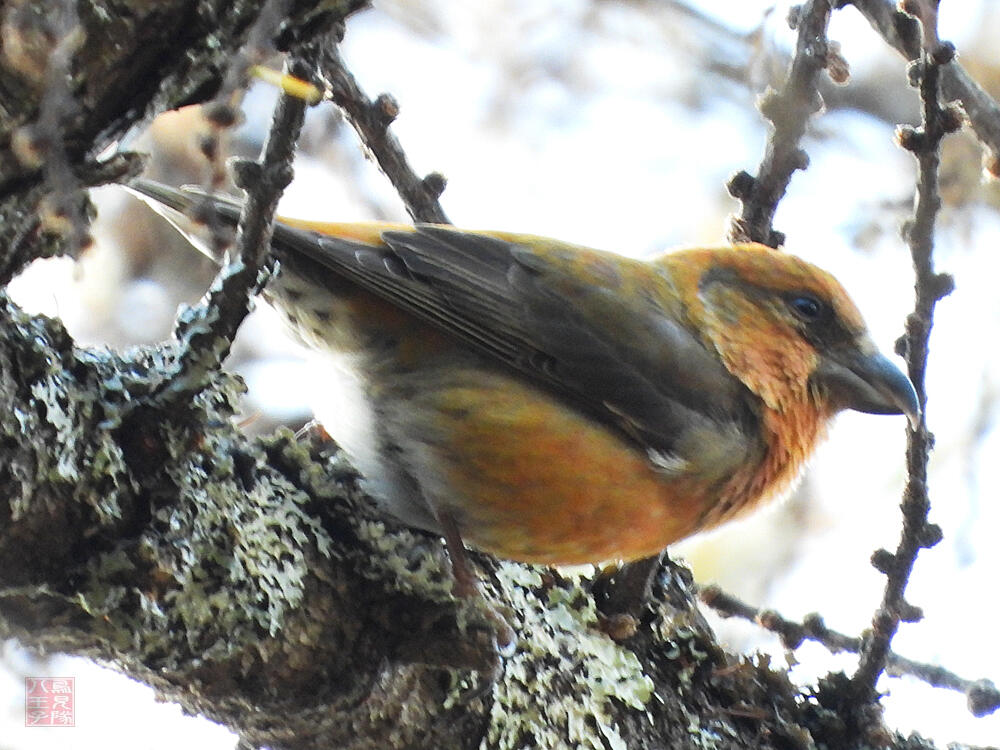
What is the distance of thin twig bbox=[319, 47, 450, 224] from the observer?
290 cm

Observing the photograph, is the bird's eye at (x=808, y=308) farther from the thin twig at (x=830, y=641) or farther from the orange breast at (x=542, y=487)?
the thin twig at (x=830, y=641)

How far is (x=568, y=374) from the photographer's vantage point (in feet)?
10.5

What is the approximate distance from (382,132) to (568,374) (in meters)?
0.81

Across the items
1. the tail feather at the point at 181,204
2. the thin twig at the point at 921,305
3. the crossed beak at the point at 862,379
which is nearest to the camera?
the thin twig at the point at 921,305

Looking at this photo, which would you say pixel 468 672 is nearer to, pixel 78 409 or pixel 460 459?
pixel 460 459

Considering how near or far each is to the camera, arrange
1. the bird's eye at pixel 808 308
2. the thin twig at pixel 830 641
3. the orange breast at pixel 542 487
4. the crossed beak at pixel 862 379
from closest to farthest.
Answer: the orange breast at pixel 542 487 → the thin twig at pixel 830 641 → the crossed beak at pixel 862 379 → the bird's eye at pixel 808 308

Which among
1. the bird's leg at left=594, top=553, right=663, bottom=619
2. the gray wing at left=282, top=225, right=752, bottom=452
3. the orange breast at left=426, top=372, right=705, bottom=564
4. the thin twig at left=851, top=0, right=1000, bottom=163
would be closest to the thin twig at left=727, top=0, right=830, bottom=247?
the thin twig at left=851, top=0, right=1000, bottom=163

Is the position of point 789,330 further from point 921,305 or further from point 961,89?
point 921,305

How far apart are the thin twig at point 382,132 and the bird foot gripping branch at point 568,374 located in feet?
0.35

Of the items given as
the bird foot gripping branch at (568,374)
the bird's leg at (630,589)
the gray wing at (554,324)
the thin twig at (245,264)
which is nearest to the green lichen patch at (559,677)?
the bird's leg at (630,589)

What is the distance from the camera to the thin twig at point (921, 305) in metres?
2.31

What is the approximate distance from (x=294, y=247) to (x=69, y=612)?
1.25 m

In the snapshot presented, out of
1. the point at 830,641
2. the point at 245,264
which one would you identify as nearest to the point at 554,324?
the point at 830,641

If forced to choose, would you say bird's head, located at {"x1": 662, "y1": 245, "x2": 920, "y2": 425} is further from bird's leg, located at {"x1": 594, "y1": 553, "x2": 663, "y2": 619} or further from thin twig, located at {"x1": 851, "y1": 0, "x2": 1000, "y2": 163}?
thin twig, located at {"x1": 851, "y1": 0, "x2": 1000, "y2": 163}
